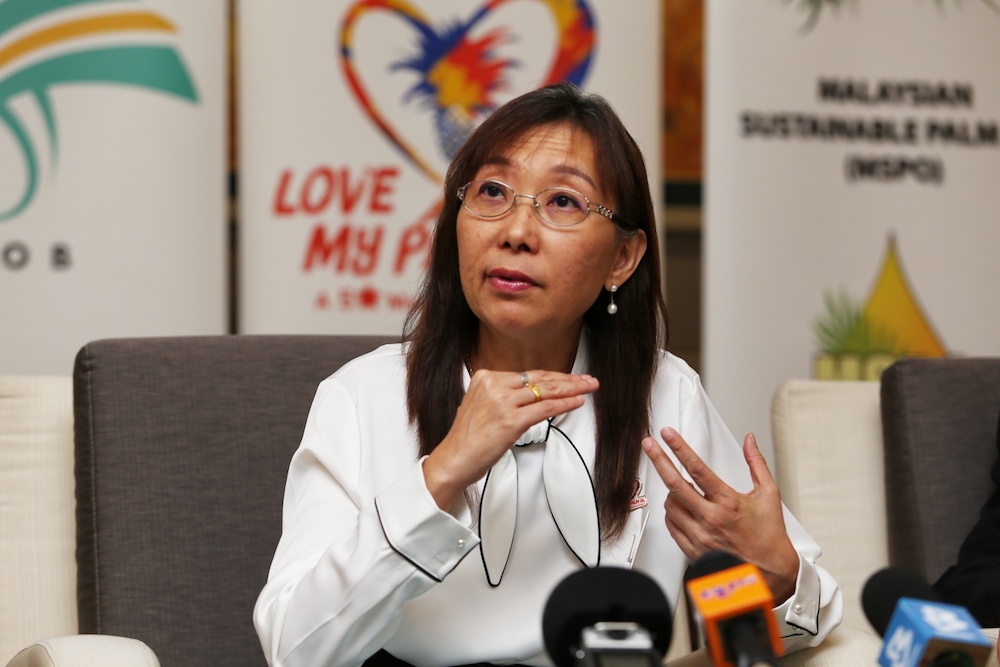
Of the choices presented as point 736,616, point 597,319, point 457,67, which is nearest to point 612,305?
point 597,319

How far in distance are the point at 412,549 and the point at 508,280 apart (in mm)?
424

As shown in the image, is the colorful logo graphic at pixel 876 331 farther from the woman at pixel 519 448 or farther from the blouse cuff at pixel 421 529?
the blouse cuff at pixel 421 529

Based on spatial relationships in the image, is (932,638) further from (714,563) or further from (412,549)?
(412,549)

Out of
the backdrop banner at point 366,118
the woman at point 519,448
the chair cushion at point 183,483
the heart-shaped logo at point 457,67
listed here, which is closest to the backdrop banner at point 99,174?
the backdrop banner at point 366,118

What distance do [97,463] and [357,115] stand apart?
154 centimetres

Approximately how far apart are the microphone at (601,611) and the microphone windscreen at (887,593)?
0.59 feet

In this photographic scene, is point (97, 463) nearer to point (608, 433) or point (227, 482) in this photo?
point (227, 482)

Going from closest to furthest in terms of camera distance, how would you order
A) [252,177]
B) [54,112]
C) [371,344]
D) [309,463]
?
[309,463]
[371,344]
[54,112]
[252,177]

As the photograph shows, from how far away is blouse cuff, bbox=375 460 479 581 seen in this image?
140 cm

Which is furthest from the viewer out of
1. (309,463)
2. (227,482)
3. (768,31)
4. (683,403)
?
(768,31)

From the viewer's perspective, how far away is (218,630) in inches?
77.3

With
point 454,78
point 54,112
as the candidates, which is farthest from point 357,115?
point 54,112

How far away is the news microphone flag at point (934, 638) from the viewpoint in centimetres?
83

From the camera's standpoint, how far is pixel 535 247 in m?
1.66
